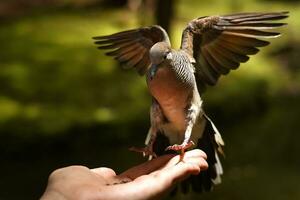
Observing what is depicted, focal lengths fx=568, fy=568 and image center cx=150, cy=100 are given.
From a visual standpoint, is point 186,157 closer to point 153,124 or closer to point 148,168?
point 148,168

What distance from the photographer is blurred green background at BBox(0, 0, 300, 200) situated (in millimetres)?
5703

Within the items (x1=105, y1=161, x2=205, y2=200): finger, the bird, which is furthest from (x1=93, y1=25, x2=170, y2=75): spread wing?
(x1=105, y1=161, x2=205, y2=200): finger

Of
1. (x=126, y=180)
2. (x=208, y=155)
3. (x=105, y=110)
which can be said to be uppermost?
(x=126, y=180)

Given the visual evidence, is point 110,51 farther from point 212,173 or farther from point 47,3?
point 47,3

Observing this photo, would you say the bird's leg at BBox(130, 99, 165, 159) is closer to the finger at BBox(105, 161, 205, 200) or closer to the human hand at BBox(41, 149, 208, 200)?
the human hand at BBox(41, 149, 208, 200)

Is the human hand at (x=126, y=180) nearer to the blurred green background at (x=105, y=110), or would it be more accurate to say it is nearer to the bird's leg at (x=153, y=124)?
the bird's leg at (x=153, y=124)

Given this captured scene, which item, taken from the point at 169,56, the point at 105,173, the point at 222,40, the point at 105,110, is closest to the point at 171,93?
the point at 169,56

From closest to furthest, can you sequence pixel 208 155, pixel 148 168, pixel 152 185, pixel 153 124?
1. pixel 152 185
2. pixel 148 168
3. pixel 153 124
4. pixel 208 155

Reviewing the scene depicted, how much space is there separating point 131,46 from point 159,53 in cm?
73

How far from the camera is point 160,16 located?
6.84m

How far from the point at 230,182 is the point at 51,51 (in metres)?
Result: 3.45

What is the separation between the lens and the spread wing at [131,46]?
3.04 m

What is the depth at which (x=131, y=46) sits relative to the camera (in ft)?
10.3

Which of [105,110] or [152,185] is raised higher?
[152,185]
